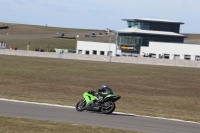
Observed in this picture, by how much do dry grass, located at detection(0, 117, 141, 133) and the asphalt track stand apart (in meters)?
1.05

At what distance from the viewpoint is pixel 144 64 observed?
2574 inches

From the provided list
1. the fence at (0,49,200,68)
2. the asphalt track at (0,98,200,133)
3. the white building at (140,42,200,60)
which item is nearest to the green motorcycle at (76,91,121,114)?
the asphalt track at (0,98,200,133)

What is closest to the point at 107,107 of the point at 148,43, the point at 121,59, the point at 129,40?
the point at 121,59

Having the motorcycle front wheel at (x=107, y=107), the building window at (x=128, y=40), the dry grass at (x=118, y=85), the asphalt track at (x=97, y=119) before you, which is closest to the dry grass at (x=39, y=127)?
the asphalt track at (x=97, y=119)

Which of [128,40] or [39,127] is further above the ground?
[128,40]

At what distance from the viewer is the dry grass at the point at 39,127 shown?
13.8 meters

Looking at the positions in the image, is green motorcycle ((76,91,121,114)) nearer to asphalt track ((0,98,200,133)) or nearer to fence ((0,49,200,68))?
asphalt track ((0,98,200,133))

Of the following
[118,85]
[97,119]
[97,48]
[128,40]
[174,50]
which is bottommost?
[118,85]

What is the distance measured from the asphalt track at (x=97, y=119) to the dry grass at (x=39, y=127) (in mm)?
1047

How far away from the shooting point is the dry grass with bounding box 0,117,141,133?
13.8 meters

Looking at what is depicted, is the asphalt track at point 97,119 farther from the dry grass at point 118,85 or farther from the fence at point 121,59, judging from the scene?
the fence at point 121,59

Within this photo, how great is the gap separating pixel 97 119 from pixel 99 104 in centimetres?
254

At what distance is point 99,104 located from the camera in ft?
66.0

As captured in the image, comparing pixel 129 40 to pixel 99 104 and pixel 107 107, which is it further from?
pixel 107 107
